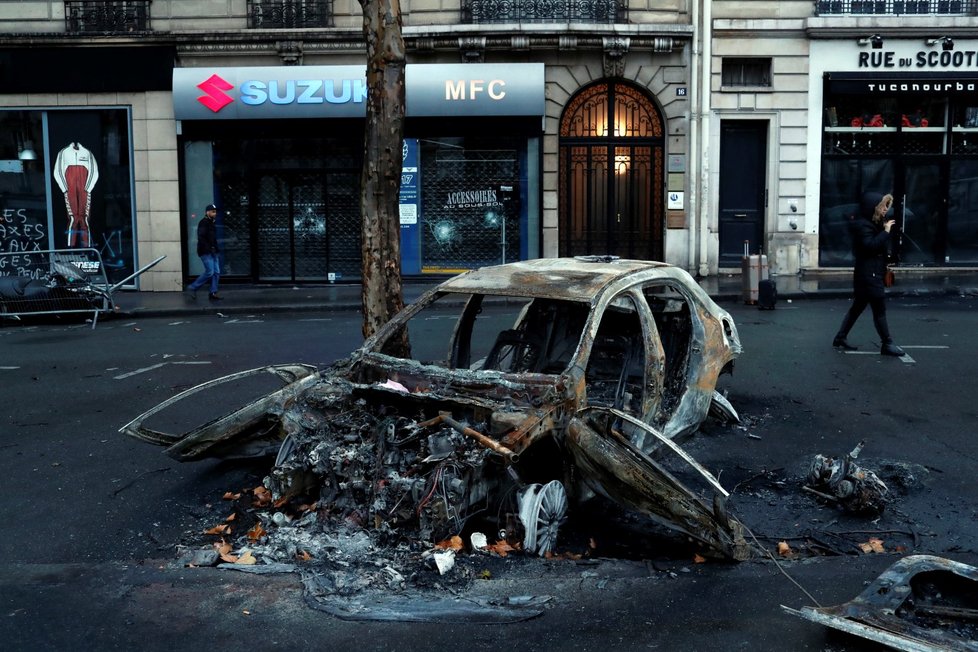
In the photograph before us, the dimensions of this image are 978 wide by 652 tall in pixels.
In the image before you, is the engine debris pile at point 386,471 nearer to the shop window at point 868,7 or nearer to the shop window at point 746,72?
the shop window at point 746,72

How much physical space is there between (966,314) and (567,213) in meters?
8.17

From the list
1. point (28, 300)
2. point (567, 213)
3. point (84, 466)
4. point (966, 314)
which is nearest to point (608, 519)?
point (84, 466)

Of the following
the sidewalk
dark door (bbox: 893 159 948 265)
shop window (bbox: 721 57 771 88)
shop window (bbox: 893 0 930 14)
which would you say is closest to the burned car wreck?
the sidewalk

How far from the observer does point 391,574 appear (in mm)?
4980

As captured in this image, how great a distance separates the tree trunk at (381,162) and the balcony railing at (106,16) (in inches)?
497

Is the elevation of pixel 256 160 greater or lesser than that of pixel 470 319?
greater

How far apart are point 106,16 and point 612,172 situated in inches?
430

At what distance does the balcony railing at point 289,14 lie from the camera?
1994cm

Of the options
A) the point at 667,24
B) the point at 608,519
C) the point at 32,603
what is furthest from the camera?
the point at 667,24

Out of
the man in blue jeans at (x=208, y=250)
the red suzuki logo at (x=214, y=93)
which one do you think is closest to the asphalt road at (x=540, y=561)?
the man in blue jeans at (x=208, y=250)

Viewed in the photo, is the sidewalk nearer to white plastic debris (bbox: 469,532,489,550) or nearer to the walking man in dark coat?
the walking man in dark coat

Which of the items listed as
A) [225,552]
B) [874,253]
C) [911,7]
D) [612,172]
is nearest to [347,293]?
[612,172]

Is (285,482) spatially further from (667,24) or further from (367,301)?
(667,24)

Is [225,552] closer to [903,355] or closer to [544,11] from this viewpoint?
[903,355]
